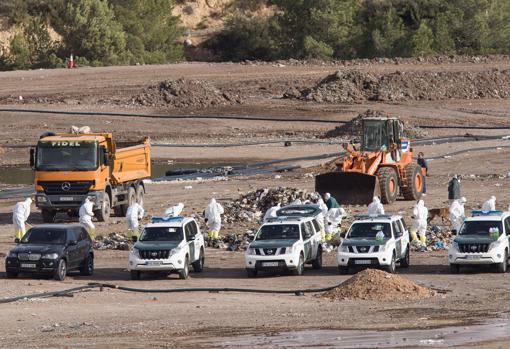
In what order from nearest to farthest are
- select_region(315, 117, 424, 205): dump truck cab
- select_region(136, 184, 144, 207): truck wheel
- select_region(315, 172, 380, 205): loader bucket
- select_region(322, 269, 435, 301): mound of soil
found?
select_region(322, 269, 435, 301): mound of soil
select_region(315, 172, 380, 205): loader bucket
select_region(315, 117, 424, 205): dump truck cab
select_region(136, 184, 144, 207): truck wheel

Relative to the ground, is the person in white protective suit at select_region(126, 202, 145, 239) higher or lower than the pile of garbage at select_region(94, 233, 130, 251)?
higher

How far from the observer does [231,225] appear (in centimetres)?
4203

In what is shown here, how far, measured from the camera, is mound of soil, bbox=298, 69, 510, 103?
76750mm

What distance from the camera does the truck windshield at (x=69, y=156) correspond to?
42.5m

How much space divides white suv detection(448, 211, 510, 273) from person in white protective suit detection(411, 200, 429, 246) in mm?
3307

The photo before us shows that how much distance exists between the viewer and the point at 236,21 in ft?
332

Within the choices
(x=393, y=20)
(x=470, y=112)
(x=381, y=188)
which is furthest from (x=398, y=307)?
(x=393, y=20)

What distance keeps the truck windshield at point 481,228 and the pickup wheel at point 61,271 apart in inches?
375

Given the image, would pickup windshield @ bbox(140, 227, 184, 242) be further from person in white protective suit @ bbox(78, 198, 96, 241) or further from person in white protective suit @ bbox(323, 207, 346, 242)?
person in white protective suit @ bbox(323, 207, 346, 242)

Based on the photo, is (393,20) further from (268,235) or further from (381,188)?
(268,235)

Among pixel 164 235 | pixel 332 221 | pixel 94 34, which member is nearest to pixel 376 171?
pixel 332 221

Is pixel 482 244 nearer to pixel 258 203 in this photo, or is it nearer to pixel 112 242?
pixel 112 242

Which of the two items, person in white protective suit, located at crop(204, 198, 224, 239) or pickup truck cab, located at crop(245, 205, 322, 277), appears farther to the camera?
person in white protective suit, located at crop(204, 198, 224, 239)

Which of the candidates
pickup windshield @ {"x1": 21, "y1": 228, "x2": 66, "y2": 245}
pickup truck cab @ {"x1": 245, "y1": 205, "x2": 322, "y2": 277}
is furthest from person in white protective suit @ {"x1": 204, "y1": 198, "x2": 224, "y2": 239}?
pickup windshield @ {"x1": 21, "y1": 228, "x2": 66, "y2": 245}
